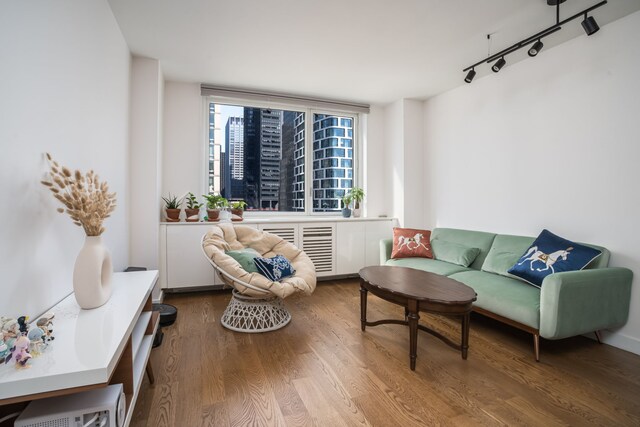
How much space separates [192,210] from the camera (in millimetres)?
3773

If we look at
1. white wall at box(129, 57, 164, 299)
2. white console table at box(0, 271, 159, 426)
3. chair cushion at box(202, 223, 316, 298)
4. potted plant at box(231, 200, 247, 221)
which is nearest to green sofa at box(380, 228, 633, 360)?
chair cushion at box(202, 223, 316, 298)

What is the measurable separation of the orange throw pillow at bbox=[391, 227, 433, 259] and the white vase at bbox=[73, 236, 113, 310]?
3.01m

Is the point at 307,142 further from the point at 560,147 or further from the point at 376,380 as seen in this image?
the point at 376,380

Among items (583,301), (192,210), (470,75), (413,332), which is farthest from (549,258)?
(192,210)

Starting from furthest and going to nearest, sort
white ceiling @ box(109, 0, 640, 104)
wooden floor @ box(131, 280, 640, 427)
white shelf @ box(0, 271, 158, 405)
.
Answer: white ceiling @ box(109, 0, 640, 104) < wooden floor @ box(131, 280, 640, 427) < white shelf @ box(0, 271, 158, 405)

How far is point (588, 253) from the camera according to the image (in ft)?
8.14

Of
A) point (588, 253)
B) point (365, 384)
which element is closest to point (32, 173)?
point (365, 384)

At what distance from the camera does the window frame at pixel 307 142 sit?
4.25m

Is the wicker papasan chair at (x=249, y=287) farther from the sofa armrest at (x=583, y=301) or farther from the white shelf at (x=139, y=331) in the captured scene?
the sofa armrest at (x=583, y=301)

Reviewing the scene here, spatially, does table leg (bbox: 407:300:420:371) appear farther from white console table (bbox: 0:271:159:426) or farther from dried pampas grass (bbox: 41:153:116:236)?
dried pampas grass (bbox: 41:153:116:236)

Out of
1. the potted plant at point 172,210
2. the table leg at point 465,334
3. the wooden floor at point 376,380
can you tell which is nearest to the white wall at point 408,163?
the wooden floor at point 376,380

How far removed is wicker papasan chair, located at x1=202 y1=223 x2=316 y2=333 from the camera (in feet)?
8.57

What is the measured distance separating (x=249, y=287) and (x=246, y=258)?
351 mm

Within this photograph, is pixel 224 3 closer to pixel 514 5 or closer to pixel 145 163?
pixel 145 163
